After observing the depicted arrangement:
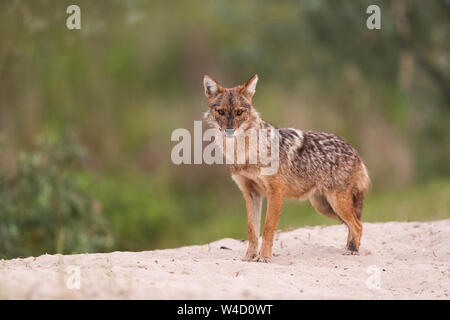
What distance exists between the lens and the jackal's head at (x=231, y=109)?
22.9 feet

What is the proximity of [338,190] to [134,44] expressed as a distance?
531 inches

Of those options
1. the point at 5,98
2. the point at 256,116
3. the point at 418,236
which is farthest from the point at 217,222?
the point at 256,116

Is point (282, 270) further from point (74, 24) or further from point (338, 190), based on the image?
point (74, 24)

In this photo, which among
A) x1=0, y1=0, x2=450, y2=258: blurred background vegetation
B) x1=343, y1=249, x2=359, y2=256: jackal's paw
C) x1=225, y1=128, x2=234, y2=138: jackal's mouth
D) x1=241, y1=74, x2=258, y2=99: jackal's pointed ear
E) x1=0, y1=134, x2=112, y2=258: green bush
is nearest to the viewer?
x1=225, y1=128, x2=234, y2=138: jackal's mouth

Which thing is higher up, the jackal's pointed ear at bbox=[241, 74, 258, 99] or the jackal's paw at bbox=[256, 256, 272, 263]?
the jackal's pointed ear at bbox=[241, 74, 258, 99]

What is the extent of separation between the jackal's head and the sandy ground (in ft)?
4.73

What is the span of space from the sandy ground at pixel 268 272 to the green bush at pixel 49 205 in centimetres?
382

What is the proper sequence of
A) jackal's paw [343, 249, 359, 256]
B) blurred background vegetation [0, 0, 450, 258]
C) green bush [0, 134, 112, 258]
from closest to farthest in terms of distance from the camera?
jackal's paw [343, 249, 359, 256]
green bush [0, 134, 112, 258]
blurred background vegetation [0, 0, 450, 258]

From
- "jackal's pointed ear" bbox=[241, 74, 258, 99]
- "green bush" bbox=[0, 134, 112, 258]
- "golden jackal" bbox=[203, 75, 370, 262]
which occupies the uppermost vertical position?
"jackal's pointed ear" bbox=[241, 74, 258, 99]

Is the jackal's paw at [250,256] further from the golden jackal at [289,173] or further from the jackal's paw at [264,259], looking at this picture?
the jackal's paw at [264,259]

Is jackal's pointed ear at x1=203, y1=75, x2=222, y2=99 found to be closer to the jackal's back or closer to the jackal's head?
the jackal's head

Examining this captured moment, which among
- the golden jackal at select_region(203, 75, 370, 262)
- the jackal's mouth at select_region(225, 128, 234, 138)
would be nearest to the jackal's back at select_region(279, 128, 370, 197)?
the golden jackal at select_region(203, 75, 370, 262)

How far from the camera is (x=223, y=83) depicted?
1945 cm

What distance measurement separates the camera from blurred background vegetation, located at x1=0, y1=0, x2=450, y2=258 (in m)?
15.7
